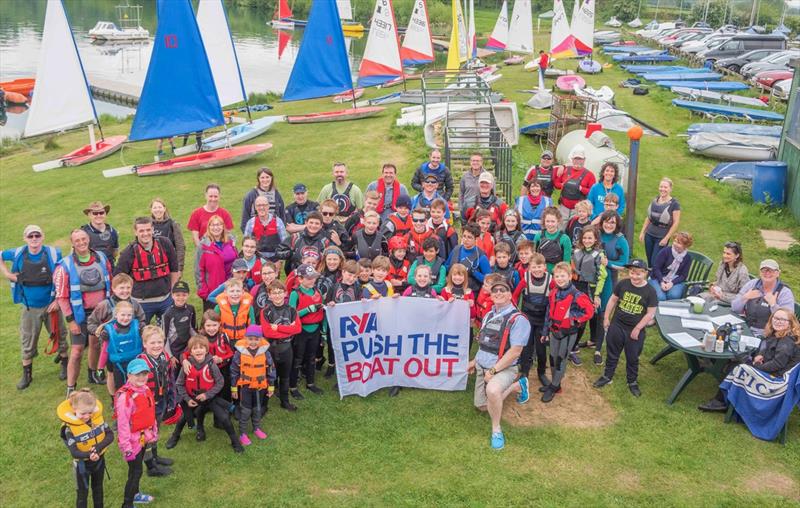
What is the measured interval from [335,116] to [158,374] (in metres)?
20.2

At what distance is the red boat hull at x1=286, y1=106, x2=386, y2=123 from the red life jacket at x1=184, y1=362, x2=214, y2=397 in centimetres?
1956

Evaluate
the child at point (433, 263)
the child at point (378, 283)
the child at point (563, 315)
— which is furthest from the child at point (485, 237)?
the child at point (378, 283)

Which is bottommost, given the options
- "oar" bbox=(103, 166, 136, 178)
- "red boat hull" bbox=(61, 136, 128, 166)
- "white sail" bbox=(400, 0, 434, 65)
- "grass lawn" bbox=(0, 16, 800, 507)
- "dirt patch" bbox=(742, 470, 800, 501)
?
"dirt patch" bbox=(742, 470, 800, 501)

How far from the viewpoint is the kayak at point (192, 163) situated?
62.1ft

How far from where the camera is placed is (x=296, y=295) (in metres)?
7.74

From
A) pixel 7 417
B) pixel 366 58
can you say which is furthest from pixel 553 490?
pixel 366 58

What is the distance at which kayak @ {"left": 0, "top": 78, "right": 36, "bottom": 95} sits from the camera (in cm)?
3888

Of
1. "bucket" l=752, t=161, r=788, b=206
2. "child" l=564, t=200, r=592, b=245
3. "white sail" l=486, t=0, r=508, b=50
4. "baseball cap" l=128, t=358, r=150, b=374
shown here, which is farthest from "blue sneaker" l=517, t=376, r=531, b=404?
"white sail" l=486, t=0, r=508, b=50

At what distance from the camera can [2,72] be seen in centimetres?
4625

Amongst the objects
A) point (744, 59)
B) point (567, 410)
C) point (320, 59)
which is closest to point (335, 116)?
point (320, 59)

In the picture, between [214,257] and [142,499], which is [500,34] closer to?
[214,257]

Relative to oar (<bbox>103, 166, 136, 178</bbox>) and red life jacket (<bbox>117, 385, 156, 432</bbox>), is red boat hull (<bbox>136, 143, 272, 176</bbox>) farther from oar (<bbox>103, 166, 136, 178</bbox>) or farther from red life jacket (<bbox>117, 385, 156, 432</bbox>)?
red life jacket (<bbox>117, 385, 156, 432</bbox>)

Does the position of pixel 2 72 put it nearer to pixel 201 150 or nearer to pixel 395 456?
pixel 201 150

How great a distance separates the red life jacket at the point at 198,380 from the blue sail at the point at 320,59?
17507mm
